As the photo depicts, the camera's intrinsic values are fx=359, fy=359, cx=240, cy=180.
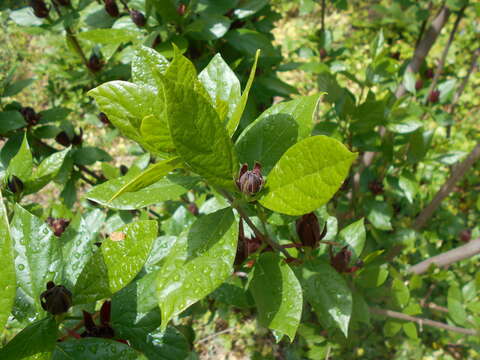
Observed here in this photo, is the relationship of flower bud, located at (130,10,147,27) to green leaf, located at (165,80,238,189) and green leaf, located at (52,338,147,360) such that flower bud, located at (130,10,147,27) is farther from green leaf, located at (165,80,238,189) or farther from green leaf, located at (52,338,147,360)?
green leaf, located at (52,338,147,360)

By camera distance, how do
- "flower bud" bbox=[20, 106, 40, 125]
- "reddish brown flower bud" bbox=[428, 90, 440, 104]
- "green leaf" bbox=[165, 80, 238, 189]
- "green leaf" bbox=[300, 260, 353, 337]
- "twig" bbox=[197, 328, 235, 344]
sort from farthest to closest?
1. "twig" bbox=[197, 328, 235, 344]
2. "reddish brown flower bud" bbox=[428, 90, 440, 104]
3. "flower bud" bbox=[20, 106, 40, 125]
4. "green leaf" bbox=[300, 260, 353, 337]
5. "green leaf" bbox=[165, 80, 238, 189]

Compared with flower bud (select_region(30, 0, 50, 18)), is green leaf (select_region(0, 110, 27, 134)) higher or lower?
lower

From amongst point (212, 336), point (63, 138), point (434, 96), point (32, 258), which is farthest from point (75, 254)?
→ point (212, 336)

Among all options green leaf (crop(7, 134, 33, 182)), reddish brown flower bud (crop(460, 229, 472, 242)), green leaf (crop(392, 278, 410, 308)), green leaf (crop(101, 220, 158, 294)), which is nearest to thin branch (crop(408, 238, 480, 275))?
green leaf (crop(392, 278, 410, 308))

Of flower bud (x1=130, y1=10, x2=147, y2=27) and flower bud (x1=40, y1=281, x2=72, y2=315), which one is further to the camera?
flower bud (x1=130, y1=10, x2=147, y2=27)

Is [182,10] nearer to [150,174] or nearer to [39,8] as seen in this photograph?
[39,8]

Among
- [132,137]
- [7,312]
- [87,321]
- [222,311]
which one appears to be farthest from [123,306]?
[222,311]

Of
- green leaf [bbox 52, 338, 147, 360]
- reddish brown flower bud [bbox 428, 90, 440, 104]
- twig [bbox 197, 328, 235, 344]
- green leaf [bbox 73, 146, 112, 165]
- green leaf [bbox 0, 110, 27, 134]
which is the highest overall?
green leaf [bbox 0, 110, 27, 134]
